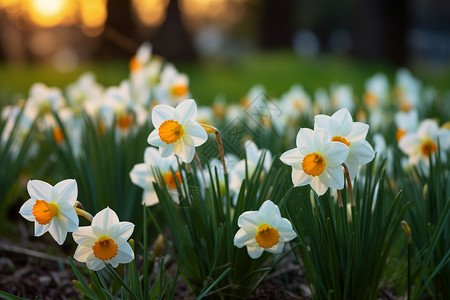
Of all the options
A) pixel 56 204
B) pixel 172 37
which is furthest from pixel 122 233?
pixel 172 37

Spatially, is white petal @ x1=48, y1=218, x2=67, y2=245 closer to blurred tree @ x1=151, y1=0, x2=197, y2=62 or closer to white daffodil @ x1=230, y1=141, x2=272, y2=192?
white daffodil @ x1=230, y1=141, x2=272, y2=192

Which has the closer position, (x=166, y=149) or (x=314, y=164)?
(x=314, y=164)

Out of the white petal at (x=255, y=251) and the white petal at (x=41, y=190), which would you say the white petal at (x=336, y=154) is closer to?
the white petal at (x=255, y=251)

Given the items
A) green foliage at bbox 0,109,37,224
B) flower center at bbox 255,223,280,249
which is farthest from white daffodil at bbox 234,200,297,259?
green foliage at bbox 0,109,37,224

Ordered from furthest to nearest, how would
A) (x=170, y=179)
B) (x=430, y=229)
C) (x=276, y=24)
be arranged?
(x=276, y=24)
(x=170, y=179)
(x=430, y=229)

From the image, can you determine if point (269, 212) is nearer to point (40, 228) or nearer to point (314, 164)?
point (314, 164)

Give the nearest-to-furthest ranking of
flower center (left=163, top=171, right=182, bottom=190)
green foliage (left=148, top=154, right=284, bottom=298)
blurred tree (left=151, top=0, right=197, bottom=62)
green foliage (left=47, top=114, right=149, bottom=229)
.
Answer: green foliage (left=148, top=154, right=284, bottom=298), flower center (left=163, top=171, right=182, bottom=190), green foliage (left=47, top=114, right=149, bottom=229), blurred tree (left=151, top=0, right=197, bottom=62)
